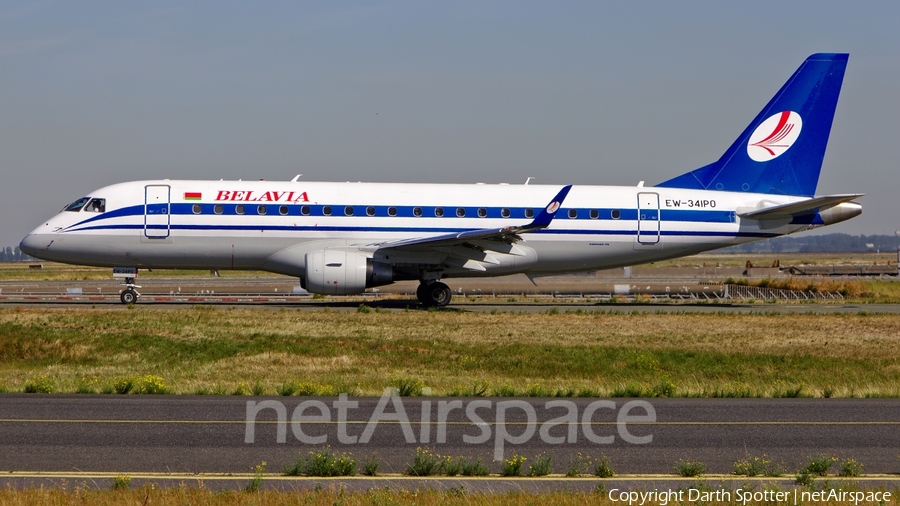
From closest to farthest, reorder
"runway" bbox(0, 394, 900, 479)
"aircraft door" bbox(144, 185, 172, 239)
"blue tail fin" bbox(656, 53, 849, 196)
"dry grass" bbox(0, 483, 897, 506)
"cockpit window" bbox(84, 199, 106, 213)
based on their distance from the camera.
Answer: "dry grass" bbox(0, 483, 897, 506) < "runway" bbox(0, 394, 900, 479) < "aircraft door" bbox(144, 185, 172, 239) < "cockpit window" bbox(84, 199, 106, 213) < "blue tail fin" bbox(656, 53, 849, 196)

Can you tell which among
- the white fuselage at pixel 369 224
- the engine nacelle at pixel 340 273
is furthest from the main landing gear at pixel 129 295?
the engine nacelle at pixel 340 273

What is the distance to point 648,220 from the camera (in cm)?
3322

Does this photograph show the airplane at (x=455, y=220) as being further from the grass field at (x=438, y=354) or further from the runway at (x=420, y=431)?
the runway at (x=420, y=431)

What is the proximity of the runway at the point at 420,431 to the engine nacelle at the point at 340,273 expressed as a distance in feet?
50.4

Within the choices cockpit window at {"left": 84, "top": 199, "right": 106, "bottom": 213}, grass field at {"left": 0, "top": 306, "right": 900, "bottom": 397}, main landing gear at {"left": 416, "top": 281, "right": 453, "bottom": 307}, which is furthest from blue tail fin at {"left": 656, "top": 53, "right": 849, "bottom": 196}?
cockpit window at {"left": 84, "top": 199, "right": 106, "bottom": 213}

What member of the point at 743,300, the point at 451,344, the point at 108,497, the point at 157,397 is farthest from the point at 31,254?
the point at 743,300

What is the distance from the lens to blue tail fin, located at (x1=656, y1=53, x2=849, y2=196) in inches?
1351

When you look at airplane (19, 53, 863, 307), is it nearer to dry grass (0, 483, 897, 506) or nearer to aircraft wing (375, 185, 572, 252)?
aircraft wing (375, 185, 572, 252)

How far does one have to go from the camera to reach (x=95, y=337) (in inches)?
907

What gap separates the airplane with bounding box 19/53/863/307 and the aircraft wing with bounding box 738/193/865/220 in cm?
6

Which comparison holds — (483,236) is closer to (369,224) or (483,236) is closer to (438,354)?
(369,224)

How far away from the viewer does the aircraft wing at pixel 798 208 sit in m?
31.9

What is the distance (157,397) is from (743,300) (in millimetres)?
31958

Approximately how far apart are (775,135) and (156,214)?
71.4ft
